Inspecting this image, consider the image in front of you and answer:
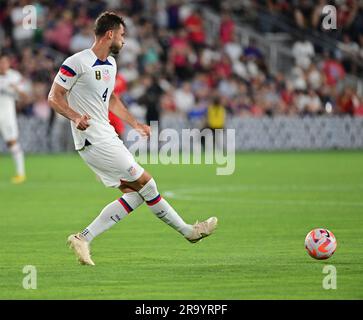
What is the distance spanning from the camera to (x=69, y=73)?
11.6m

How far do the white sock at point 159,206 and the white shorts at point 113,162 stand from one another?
0.19 metres

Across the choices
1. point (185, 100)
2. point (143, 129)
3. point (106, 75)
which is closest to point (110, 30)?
point (106, 75)

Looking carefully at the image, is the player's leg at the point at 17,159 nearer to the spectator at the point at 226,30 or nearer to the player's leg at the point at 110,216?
the player's leg at the point at 110,216

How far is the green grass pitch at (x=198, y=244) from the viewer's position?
10.1 m

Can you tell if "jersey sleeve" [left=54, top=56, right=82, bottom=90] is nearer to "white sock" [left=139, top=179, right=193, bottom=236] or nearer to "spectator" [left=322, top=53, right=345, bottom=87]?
"white sock" [left=139, top=179, right=193, bottom=236]

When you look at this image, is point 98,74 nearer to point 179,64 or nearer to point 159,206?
point 159,206

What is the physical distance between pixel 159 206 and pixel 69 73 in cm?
173

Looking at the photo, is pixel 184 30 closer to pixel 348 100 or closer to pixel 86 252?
pixel 348 100

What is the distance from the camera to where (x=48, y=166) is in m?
28.9

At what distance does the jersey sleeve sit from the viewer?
11609 mm

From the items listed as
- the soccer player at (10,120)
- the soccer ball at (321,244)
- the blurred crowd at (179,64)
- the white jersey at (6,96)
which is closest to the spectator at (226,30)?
the blurred crowd at (179,64)

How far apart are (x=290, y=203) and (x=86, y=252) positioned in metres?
7.48
